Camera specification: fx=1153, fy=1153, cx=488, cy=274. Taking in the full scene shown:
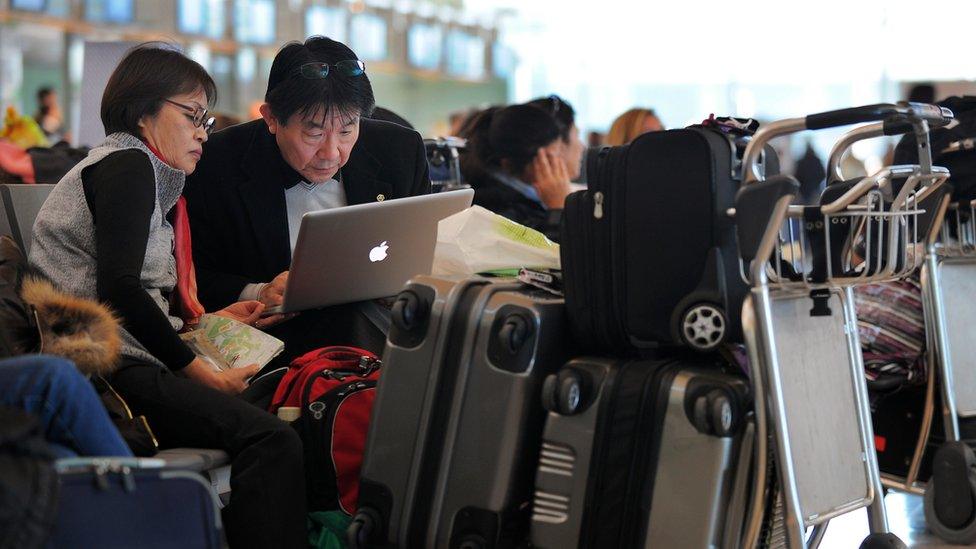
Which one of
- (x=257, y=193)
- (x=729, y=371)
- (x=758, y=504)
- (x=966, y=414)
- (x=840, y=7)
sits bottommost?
(x=966, y=414)

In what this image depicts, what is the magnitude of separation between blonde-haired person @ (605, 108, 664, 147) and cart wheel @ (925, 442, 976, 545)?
2719mm

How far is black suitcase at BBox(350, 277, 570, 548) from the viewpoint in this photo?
2.28m

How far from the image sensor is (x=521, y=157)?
434cm

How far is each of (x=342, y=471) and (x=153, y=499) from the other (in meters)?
0.71

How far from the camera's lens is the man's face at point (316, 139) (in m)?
2.75

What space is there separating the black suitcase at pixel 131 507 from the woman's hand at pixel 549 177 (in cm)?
269

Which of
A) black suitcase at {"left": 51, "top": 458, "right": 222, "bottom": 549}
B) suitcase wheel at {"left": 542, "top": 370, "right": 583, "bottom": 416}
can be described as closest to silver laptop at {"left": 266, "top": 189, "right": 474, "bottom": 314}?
suitcase wheel at {"left": 542, "top": 370, "right": 583, "bottom": 416}

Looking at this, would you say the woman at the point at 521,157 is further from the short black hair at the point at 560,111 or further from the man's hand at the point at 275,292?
the man's hand at the point at 275,292

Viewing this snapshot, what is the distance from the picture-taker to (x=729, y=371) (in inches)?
88.0

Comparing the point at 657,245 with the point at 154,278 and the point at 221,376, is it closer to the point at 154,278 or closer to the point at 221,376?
the point at 221,376

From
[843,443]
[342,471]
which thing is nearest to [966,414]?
[843,443]

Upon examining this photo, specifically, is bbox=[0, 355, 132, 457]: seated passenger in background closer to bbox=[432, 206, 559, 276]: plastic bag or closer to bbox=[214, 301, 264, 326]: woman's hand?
bbox=[214, 301, 264, 326]: woman's hand

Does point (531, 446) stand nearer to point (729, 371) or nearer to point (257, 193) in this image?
point (729, 371)

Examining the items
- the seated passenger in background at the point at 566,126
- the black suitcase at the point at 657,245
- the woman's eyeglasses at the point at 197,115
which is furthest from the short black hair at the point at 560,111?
the black suitcase at the point at 657,245
